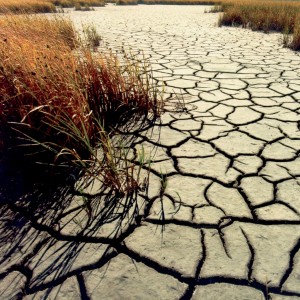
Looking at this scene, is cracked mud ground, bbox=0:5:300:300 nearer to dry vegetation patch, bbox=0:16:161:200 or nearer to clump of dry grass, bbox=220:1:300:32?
dry vegetation patch, bbox=0:16:161:200

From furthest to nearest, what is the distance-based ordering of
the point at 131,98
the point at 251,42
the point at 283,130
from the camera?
A: the point at 251,42 < the point at 131,98 < the point at 283,130

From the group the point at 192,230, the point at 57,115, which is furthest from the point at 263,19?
the point at 192,230

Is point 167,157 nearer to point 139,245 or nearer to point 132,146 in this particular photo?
point 132,146

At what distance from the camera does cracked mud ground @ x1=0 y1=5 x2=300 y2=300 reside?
112 cm

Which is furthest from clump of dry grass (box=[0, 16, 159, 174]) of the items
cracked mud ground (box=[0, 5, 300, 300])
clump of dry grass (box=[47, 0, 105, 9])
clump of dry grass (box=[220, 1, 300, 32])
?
clump of dry grass (box=[47, 0, 105, 9])

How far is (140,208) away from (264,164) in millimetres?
803

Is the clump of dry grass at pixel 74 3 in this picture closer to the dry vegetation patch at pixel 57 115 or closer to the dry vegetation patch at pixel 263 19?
the dry vegetation patch at pixel 263 19

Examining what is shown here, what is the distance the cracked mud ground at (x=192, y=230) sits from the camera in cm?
112

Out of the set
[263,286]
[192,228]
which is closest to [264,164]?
[192,228]

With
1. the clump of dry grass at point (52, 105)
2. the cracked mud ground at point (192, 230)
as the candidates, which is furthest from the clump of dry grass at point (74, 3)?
the cracked mud ground at point (192, 230)

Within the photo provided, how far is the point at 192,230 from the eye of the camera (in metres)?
1.35

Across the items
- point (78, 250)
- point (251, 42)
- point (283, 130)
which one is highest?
point (78, 250)

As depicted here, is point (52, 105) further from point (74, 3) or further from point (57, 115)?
point (74, 3)

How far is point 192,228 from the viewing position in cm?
136
